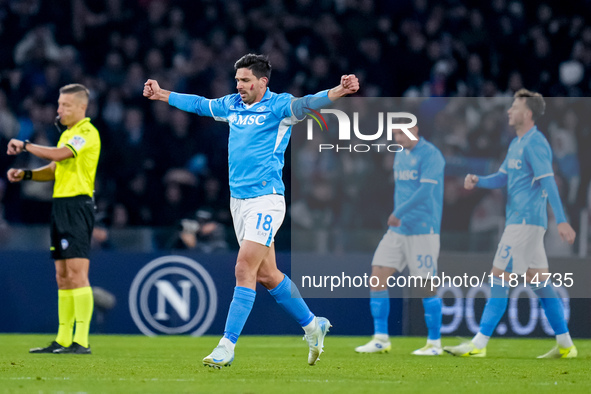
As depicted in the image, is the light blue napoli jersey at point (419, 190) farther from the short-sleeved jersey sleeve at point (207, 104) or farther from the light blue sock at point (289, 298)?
the short-sleeved jersey sleeve at point (207, 104)

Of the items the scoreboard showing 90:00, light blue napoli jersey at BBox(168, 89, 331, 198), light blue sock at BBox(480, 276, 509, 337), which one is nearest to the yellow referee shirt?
light blue napoli jersey at BBox(168, 89, 331, 198)

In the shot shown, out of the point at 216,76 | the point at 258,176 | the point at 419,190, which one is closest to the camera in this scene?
the point at 258,176

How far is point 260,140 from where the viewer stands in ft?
24.2

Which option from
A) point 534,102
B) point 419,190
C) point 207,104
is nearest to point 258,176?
point 207,104

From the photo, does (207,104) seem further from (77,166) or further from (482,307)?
(482,307)

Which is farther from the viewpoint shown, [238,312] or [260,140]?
[260,140]

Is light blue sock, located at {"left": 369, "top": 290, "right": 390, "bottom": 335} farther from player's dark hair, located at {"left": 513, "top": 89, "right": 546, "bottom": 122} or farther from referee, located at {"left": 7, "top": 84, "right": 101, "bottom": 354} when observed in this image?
Answer: referee, located at {"left": 7, "top": 84, "right": 101, "bottom": 354}

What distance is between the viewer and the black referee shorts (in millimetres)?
8828

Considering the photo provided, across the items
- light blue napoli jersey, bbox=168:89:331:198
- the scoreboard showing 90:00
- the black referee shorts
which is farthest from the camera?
the scoreboard showing 90:00

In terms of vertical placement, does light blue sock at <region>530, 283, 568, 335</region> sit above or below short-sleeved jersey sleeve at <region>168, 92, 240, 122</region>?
below

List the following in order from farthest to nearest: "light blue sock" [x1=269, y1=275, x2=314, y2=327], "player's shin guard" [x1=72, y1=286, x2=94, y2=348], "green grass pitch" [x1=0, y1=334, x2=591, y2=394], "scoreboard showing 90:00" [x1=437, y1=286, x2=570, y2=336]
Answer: "scoreboard showing 90:00" [x1=437, y1=286, x2=570, y2=336], "player's shin guard" [x1=72, y1=286, x2=94, y2=348], "light blue sock" [x1=269, y1=275, x2=314, y2=327], "green grass pitch" [x1=0, y1=334, x2=591, y2=394]

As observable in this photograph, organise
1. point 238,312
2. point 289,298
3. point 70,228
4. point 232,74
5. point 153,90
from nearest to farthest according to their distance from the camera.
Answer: point 238,312 → point 289,298 → point 153,90 → point 70,228 → point 232,74

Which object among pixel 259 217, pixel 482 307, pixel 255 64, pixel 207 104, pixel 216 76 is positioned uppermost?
pixel 216 76

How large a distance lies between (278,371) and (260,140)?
1752 mm
